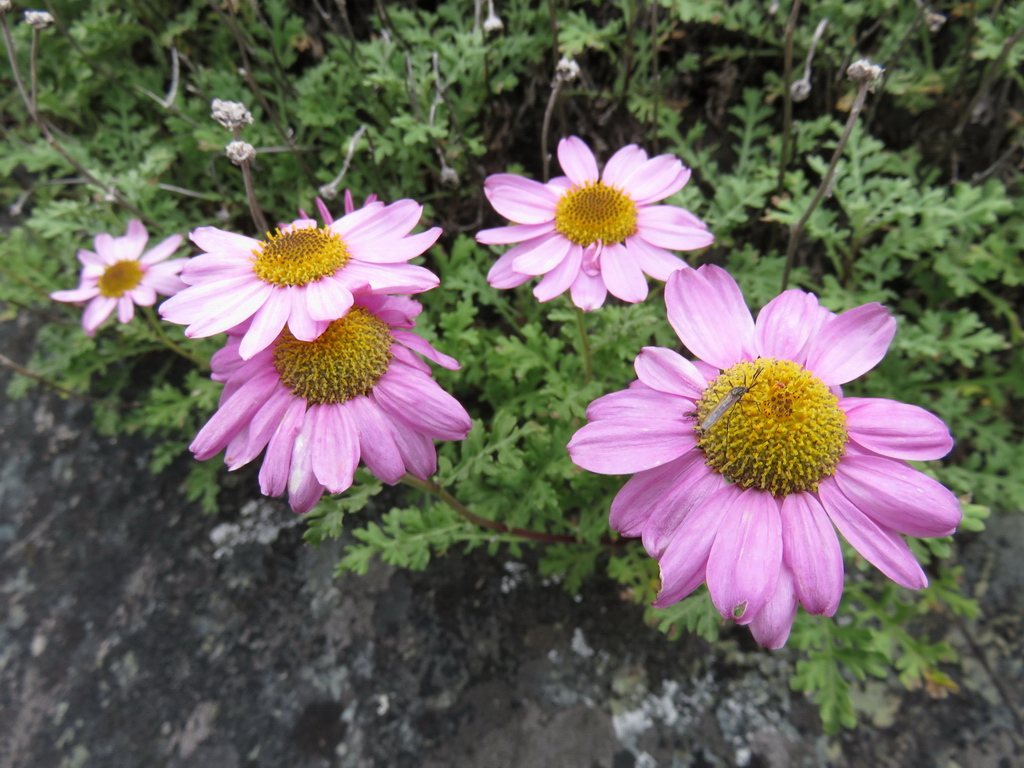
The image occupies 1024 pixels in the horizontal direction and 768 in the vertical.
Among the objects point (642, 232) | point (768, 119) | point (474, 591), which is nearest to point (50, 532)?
point (474, 591)

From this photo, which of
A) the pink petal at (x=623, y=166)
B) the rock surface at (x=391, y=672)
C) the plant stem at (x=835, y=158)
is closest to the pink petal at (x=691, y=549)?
the plant stem at (x=835, y=158)

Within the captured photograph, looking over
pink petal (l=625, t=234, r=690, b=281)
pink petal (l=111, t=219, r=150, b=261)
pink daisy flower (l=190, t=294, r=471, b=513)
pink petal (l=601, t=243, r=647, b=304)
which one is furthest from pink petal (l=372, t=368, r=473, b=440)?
pink petal (l=111, t=219, r=150, b=261)

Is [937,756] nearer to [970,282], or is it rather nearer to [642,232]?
[970,282]

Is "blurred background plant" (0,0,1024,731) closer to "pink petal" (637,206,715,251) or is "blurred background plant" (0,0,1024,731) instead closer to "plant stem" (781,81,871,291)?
"plant stem" (781,81,871,291)

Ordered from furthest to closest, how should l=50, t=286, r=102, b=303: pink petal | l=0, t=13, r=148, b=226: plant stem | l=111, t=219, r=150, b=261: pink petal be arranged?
l=111, t=219, r=150, b=261: pink petal, l=50, t=286, r=102, b=303: pink petal, l=0, t=13, r=148, b=226: plant stem

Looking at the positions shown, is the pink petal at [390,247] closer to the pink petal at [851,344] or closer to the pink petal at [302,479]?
the pink petal at [302,479]

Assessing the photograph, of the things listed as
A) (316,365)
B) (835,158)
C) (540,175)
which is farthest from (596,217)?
(540,175)
